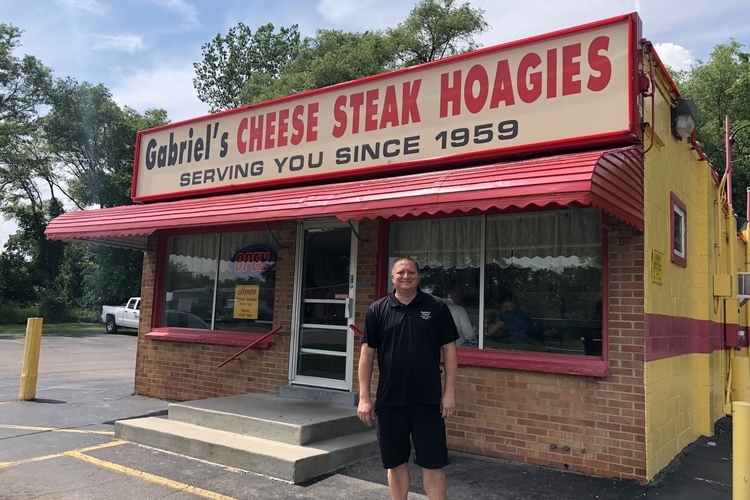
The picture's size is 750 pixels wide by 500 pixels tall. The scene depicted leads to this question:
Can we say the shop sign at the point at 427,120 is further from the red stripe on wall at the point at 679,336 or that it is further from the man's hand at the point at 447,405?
the man's hand at the point at 447,405

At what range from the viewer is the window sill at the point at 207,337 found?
8031mm

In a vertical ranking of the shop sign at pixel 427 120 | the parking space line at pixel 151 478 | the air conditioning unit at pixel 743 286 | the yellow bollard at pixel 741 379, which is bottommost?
the parking space line at pixel 151 478

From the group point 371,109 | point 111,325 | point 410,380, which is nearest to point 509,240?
point 371,109

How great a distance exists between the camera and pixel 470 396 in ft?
20.3

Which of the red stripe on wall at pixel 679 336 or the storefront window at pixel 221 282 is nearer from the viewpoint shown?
the red stripe on wall at pixel 679 336

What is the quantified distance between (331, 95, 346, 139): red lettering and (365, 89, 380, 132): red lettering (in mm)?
350

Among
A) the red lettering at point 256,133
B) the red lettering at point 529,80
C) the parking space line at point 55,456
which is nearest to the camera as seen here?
the parking space line at point 55,456

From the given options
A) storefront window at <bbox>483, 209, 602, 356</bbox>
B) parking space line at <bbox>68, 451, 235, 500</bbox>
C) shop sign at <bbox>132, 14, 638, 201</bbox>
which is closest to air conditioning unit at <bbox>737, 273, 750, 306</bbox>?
storefront window at <bbox>483, 209, 602, 356</bbox>

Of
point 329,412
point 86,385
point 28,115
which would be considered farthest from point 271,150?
point 28,115

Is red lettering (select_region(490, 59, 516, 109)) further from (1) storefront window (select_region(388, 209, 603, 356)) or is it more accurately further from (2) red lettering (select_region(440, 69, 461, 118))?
(1) storefront window (select_region(388, 209, 603, 356))

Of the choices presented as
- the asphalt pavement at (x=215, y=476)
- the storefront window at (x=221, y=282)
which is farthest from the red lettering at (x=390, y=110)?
the asphalt pavement at (x=215, y=476)

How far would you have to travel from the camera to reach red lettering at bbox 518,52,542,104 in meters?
6.01

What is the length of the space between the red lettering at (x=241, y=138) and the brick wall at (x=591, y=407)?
472 cm

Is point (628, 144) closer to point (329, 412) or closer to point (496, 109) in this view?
point (496, 109)
